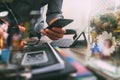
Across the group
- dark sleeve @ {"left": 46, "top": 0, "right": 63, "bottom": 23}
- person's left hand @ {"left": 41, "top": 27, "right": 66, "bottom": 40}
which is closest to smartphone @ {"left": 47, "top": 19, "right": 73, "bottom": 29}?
person's left hand @ {"left": 41, "top": 27, "right": 66, "bottom": 40}

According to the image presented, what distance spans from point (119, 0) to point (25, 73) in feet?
2.84

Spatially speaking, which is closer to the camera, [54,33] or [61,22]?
[61,22]

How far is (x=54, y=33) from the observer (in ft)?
3.51

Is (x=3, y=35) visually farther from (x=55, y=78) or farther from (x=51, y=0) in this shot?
(x=51, y=0)

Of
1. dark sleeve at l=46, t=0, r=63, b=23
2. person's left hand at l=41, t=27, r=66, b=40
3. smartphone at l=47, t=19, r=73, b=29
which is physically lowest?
person's left hand at l=41, t=27, r=66, b=40

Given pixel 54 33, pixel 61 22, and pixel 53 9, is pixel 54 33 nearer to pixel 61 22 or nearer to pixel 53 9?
pixel 61 22

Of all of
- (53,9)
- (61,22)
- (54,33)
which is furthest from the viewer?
(53,9)

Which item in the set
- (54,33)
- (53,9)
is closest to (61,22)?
(54,33)

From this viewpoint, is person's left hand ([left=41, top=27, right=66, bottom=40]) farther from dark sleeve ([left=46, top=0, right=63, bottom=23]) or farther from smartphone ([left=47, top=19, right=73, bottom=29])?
dark sleeve ([left=46, top=0, right=63, bottom=23])

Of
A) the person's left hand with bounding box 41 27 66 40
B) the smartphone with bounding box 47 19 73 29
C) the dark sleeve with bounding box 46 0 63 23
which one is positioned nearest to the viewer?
the smartphone with bounding box 47 19 73 29

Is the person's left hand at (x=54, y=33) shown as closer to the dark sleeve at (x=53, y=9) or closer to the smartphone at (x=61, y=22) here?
the smartphone at (x=61, y=22)

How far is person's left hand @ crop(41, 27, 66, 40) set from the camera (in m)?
1.05

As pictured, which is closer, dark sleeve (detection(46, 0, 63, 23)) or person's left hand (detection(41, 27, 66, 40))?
person's left hand (detection(41, 27, 66, 40))

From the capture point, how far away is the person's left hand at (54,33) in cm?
105
